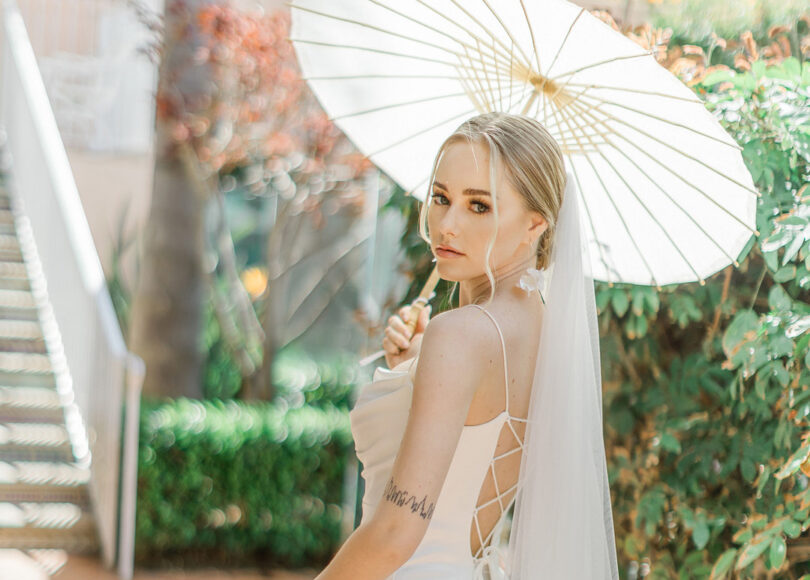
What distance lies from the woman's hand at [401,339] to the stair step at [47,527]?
4.49 meters

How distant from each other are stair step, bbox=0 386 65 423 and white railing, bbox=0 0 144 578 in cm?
12

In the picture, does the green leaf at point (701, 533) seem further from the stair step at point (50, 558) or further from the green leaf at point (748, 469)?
the stair step at point (50, 558)

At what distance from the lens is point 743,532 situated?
2576 millimetres

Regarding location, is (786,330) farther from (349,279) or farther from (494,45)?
(349,279)

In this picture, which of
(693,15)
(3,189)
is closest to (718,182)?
(693,15)

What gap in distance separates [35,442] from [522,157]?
549 centimetres

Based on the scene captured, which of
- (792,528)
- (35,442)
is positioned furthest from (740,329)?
(35,442)

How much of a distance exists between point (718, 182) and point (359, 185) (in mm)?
6043

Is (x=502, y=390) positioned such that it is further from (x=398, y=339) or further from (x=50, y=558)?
(x=50, y=558)

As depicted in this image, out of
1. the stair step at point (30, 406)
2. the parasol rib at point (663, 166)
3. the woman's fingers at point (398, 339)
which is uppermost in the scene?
the parasol rib at point (663, 166)

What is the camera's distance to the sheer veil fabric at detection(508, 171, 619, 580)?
1914mm

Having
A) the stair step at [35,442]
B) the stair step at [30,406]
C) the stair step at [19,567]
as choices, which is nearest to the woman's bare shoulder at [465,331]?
the stair step at [19,567]

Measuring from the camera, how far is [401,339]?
7.91 feet

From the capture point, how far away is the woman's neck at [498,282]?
195 centimetres
